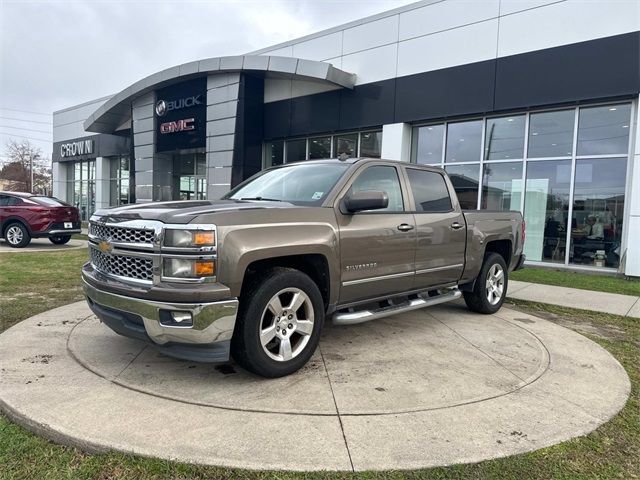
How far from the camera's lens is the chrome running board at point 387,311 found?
4.21m

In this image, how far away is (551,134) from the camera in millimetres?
11547

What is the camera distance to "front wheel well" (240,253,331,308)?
147 inches

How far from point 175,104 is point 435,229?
16777mm

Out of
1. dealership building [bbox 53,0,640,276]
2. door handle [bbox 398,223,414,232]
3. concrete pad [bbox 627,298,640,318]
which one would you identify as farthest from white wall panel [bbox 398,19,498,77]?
door handle [bbox 398,223,414,232]

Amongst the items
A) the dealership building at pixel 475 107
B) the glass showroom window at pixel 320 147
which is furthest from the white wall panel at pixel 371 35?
the glass showroom window at pixel 320 147

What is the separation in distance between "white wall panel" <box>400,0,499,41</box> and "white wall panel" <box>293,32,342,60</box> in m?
2.43

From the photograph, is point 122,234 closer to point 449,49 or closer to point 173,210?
point 173,210

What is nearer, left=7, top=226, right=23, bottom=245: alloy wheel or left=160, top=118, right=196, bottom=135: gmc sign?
left=7, top=226, right=23, bottom=245: alloy wheel

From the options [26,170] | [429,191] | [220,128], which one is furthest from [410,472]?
[26,170]

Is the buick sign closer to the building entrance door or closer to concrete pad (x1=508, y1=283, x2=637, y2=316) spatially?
the building entrance door

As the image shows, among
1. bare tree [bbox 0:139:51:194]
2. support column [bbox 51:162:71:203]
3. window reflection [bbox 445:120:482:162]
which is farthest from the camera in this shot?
bare tree [bbox 0:139:51:194]

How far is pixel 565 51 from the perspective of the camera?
10812mm

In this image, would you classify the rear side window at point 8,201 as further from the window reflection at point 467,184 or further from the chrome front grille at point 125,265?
the window reflection at point 467,184

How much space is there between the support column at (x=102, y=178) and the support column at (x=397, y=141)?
1933 cm
